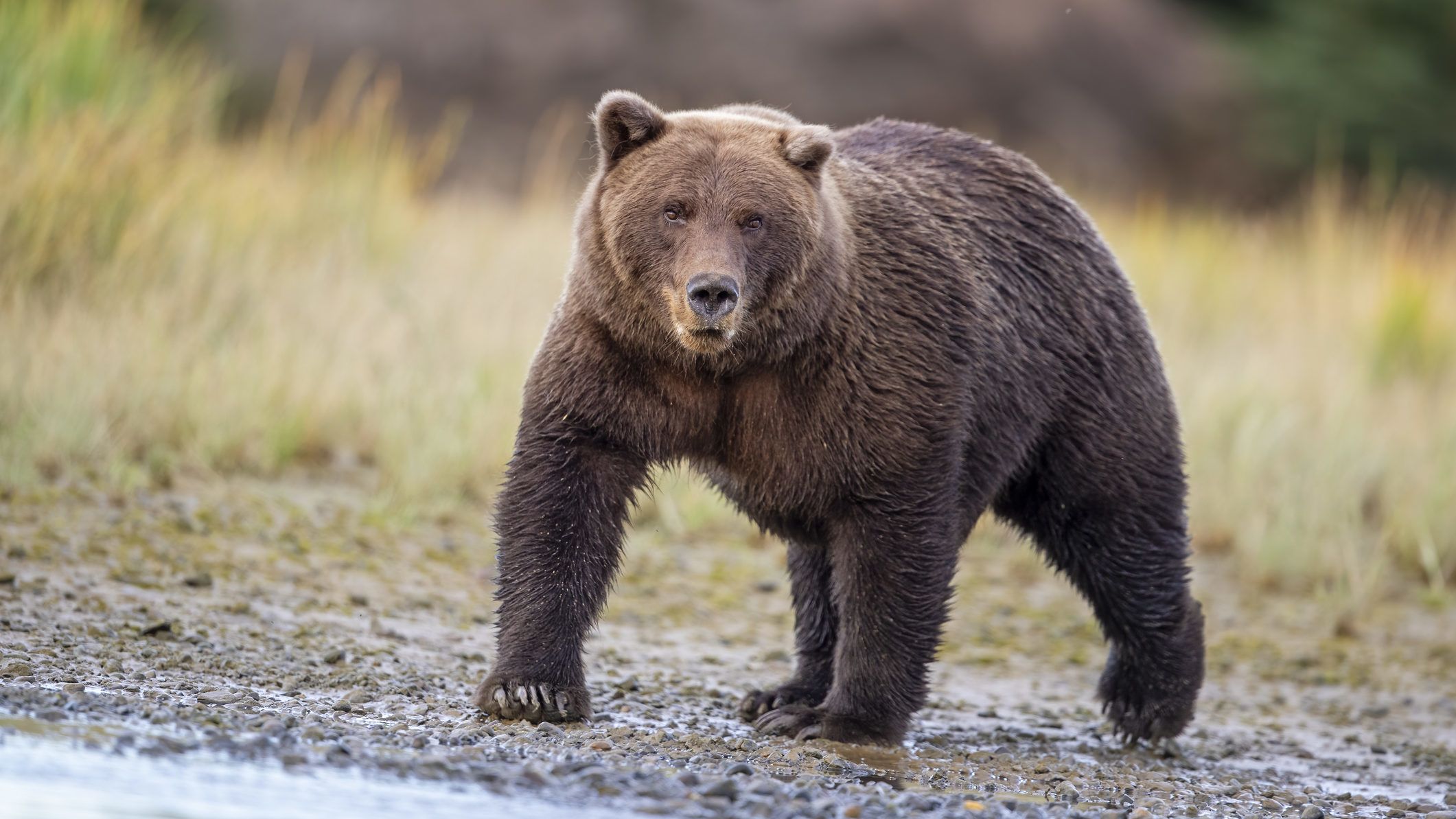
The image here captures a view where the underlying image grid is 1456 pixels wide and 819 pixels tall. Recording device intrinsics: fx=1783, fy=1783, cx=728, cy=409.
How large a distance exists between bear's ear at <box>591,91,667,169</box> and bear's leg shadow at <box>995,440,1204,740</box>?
6.24 feet

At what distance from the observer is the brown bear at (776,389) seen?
527 cm

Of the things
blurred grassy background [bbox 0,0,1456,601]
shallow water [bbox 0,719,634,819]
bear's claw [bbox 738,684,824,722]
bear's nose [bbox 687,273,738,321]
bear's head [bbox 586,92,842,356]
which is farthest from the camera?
blurred grassy background [bbox 0,0,1456,601]

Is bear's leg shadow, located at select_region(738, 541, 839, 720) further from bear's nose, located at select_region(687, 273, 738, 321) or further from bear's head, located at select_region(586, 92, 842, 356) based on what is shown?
bear's nose, located at select_region(687, 273, 738, 321)

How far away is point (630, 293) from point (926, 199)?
51.7 inches

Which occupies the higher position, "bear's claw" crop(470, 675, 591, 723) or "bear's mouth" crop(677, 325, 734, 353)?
"bear's mouth" crop(677, 325, 734, 353)

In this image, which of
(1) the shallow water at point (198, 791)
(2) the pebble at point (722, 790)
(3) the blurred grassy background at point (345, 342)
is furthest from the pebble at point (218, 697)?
(3) the blurred grassy background at point (345, 342)

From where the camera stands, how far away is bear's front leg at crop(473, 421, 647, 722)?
17.7 ft

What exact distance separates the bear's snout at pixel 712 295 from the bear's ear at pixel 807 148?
1.97 ft

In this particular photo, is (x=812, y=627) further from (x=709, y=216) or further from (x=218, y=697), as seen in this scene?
(x=218, y=697)

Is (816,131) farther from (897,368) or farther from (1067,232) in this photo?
(1067,232)

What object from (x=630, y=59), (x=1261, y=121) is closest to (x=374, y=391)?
(x=630, y=59)

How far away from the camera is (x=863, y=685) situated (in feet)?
18.3

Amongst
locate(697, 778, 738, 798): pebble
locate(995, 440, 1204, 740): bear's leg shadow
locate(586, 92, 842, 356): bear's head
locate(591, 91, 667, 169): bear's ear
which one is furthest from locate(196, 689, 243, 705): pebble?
locate(995, 440, 1204, 740): bear's leg shadow

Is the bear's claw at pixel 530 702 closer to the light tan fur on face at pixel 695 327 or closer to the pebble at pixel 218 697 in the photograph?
the pebble at pixel 218 697
